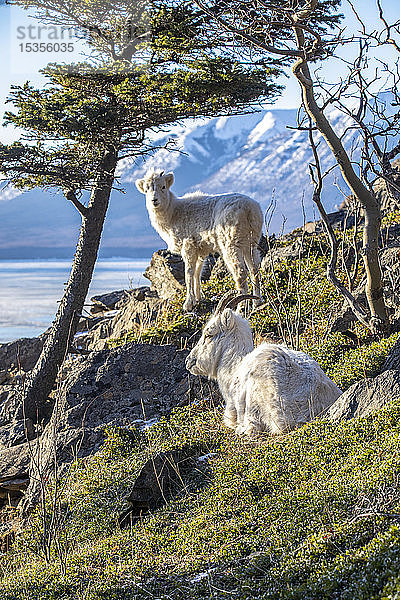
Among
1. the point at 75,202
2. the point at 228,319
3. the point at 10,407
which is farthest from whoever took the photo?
the point at 75,202

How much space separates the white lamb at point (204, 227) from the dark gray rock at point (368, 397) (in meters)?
6.03

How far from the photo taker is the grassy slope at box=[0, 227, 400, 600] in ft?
11.9

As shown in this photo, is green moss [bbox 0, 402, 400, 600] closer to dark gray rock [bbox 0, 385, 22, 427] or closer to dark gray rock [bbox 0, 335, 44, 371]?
dark gray rock [bbox 0, 385, 22, 427]

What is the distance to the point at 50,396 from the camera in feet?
38.6

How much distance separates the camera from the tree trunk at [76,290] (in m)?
11.8

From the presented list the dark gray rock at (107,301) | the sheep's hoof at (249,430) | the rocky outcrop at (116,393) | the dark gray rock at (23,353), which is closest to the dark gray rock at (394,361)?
the sheep's hoof at (249,430)

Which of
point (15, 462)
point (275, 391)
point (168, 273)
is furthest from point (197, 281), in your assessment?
point (275, 391)

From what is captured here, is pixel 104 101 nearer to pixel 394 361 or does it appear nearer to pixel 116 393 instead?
pixel 116 393

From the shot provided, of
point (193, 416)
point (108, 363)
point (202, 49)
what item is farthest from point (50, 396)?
point (202, 49)

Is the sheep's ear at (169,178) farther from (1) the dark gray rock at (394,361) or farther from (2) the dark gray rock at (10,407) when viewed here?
(1) the dark gray rock at (394,361)

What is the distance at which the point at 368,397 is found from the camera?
5305mm

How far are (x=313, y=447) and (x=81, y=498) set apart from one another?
2.63m

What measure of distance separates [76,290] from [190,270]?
2.20 metres

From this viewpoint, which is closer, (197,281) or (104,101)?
(104,101)
